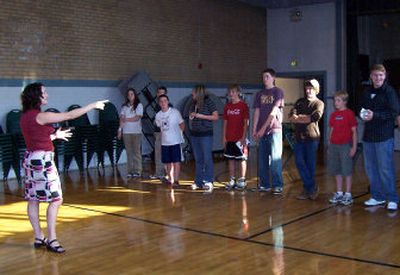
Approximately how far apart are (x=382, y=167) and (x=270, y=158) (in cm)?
149

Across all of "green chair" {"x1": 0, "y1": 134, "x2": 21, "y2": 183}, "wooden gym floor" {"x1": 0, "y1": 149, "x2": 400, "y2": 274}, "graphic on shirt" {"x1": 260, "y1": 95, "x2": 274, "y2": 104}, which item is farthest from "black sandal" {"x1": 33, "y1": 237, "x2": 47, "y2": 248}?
"green chair" {"x1": 0, "y1": 134, "x2": 21, "y2": 183}

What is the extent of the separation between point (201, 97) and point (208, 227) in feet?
7.45

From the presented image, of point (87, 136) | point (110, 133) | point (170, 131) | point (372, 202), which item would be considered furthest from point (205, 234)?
point (110, 133)

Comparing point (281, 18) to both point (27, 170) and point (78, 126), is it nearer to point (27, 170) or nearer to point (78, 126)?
point (78, 126)

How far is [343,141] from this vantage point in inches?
236

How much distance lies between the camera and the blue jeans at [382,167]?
5.66 metres

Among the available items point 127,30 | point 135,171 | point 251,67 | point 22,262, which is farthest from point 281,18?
point 22,262

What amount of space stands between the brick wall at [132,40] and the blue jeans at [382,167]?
20.1 ft

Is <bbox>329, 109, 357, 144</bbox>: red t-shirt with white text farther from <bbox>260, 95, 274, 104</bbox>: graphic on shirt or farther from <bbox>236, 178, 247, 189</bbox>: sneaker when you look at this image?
<bbox>236, 178, 247, 189</bbox>: sneaker

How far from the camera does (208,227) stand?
17.1ft

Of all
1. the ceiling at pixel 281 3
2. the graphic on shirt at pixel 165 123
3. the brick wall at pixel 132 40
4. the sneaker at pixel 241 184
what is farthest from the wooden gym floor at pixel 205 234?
the ceiling at pixel 281 3

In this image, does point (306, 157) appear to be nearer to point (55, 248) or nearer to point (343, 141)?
point (343, 141)

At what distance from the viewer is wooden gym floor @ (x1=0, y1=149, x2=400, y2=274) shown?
399cm

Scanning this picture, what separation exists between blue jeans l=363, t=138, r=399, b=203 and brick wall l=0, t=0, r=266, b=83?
6127 mm
